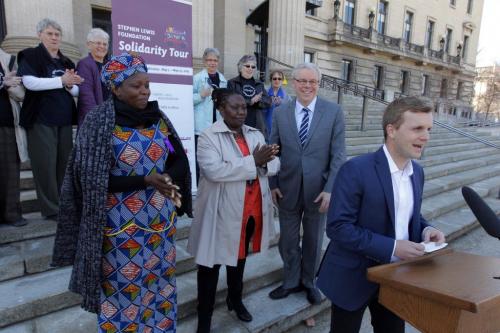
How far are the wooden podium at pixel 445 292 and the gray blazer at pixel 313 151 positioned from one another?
1360mm

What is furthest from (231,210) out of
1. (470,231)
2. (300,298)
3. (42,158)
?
(470,231)

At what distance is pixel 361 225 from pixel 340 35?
19523mm

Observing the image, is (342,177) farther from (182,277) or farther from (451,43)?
(451,43)

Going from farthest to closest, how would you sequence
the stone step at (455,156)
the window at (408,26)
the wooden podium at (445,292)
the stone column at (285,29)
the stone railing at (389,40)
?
the window at (408,26) → the stone railing at (389,40) → the stone column at (285,29) → the stone step at (455,156) → the wooden podium at (445,292)

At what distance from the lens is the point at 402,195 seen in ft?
5.26

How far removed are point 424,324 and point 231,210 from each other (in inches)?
52.1

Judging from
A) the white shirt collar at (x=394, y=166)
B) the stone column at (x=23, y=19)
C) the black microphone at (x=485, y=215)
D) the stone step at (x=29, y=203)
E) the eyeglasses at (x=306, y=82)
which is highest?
the stone column at (x=23, y=19)

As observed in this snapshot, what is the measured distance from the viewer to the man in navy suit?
1468 millimetres

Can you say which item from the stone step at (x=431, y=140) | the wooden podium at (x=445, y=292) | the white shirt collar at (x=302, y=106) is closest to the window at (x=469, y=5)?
the stone step at (x=431, y=140)

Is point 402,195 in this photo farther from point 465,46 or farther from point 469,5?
point 469,5

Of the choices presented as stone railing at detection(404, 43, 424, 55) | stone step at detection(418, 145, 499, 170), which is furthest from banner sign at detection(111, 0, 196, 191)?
stone railing at detection(404, 43, 424, 55)

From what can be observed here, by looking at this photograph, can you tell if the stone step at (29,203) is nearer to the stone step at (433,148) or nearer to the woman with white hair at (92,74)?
the woman with white hair at (92,74)

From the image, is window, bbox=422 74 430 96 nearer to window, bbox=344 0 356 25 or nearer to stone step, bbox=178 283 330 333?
window, bbox=344 0 356 25

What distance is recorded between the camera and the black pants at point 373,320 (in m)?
1.71
